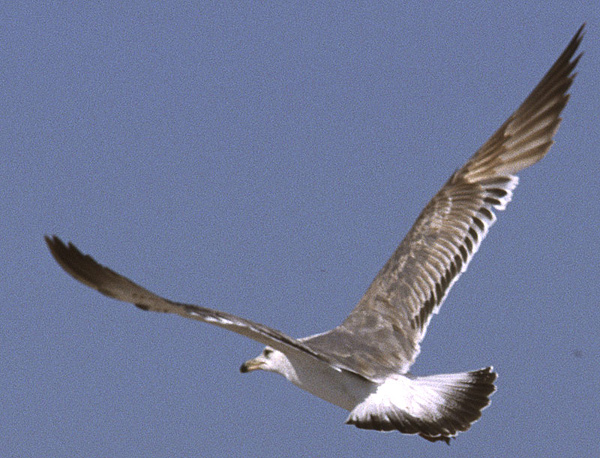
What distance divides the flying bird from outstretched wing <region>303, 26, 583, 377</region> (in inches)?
0.4

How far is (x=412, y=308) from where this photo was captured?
28.1ft

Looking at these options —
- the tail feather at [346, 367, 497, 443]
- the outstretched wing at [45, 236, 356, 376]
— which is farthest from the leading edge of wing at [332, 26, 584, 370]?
the outstretched wing at [45, 236, 356, 376]

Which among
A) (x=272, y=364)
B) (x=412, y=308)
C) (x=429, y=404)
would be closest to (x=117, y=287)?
→ (x=272, y=364)

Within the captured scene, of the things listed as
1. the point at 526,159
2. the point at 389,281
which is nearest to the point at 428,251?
the point at 389,281

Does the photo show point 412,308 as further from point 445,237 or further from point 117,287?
point 117,287

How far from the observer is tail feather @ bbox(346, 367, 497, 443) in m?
6.79

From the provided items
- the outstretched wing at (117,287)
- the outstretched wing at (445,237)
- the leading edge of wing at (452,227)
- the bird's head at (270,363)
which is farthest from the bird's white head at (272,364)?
the outstretched wing at (117,287)

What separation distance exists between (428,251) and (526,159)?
1.40m

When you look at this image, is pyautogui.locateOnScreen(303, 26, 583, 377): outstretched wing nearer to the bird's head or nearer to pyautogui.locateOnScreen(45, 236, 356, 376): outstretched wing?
the bird's head

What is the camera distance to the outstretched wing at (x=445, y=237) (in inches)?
321

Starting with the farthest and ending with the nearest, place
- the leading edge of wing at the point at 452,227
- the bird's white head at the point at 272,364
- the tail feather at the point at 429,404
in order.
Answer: the leading edge of wing at the point at 452,227 → the bird's white head at the point at 272,364 → the tail feather at the point at 429,404

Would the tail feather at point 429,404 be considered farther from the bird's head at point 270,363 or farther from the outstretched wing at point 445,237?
the bird's head at point 270,363

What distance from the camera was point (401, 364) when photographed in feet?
25.8

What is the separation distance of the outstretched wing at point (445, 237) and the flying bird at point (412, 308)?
0.01 meters
